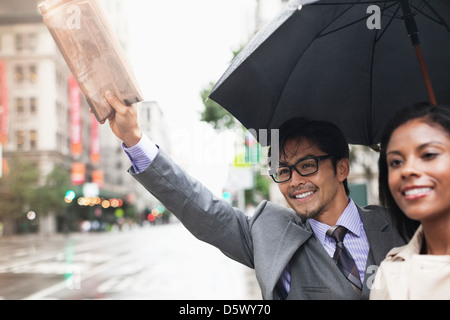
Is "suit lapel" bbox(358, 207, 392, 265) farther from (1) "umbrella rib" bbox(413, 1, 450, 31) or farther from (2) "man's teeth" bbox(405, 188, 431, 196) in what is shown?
(1) "umbrella rib" bbox(413, 1, 450, 31)

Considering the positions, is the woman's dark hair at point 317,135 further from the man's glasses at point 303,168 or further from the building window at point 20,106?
the building window at point 20,106

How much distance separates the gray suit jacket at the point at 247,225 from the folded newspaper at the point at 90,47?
341 mm

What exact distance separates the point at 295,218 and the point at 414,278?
795 mm

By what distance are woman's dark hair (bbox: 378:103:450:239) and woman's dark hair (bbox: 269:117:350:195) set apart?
1.25 feet

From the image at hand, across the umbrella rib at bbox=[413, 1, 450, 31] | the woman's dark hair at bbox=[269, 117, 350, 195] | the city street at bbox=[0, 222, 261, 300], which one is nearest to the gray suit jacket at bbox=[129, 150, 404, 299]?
the woman's dark hair at bbox=[269, 117, 350, 195]

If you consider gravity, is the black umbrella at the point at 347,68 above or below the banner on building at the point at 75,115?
below

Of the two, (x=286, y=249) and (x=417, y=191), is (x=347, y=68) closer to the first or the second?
(x=286, y=249)

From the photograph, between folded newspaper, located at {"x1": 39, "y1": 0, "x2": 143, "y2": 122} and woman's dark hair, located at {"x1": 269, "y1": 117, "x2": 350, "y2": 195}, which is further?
woman's dark hair, located at {"x1": 269, "y1": 117, "x2": 350, "y2": 195}

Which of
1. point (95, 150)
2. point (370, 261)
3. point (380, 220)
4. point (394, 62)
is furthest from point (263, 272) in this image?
point (95, 150)

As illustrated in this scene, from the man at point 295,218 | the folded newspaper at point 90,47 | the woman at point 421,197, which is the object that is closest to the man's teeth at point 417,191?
the woman at point 421,197

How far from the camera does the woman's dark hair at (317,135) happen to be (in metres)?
2.07

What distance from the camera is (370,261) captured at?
6.34 feet

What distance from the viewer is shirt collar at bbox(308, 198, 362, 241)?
6.68 feet
